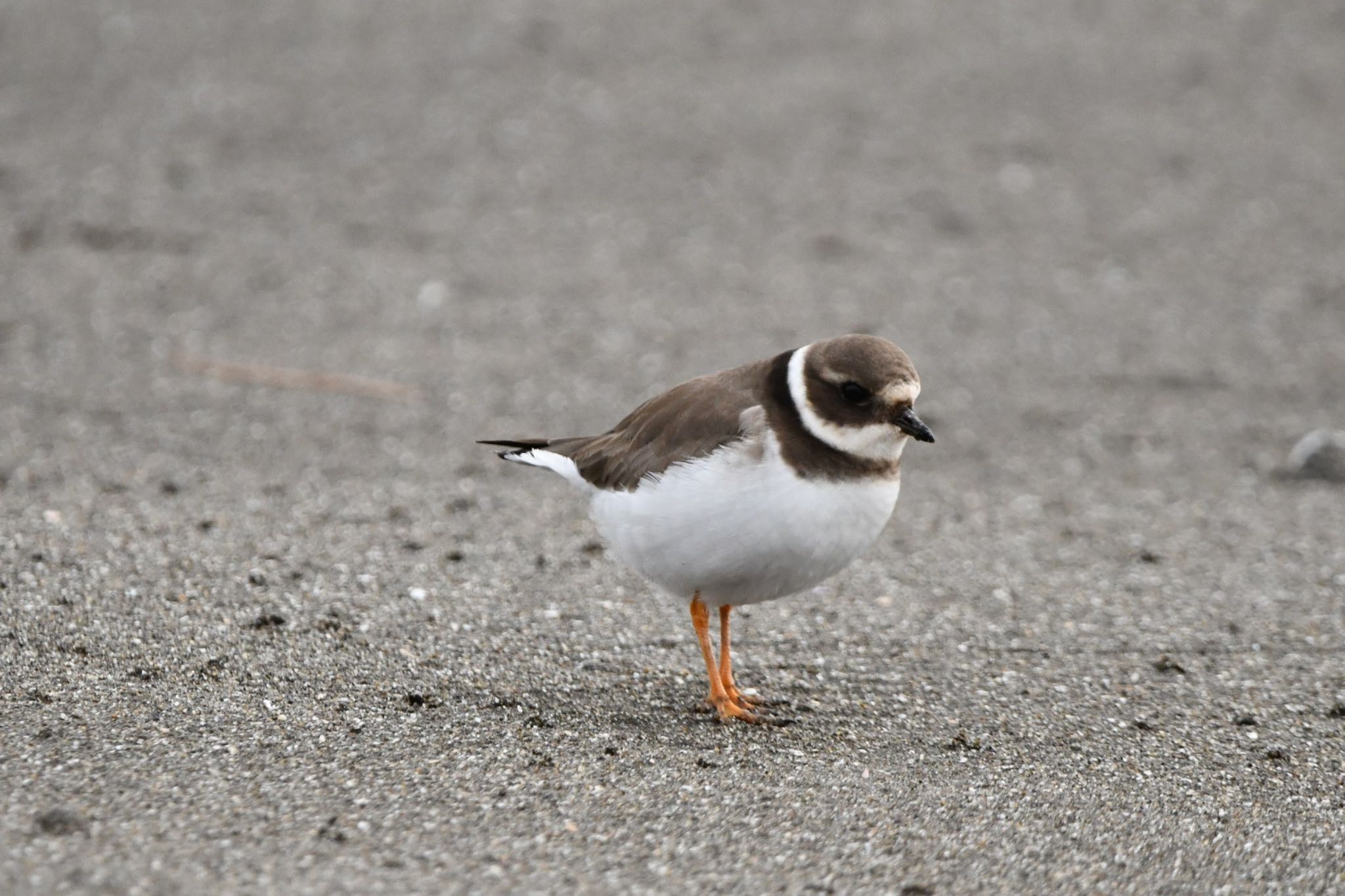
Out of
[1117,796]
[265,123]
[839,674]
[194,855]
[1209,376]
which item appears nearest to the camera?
[194,855]

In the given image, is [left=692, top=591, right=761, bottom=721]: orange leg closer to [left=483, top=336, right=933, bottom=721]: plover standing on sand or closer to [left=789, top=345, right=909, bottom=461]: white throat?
[left=483, top=336, right=933, bottom=721]: plover standing on sand

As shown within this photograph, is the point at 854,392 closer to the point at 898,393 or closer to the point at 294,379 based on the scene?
the point at 898,393

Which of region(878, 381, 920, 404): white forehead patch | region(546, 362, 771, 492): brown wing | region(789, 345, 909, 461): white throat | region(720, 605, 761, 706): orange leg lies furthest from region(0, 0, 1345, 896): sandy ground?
region(878, 381, 920, 404): white forehead patch

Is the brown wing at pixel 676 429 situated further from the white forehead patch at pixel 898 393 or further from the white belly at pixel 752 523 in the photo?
the white forehead patch at pixel 898 393

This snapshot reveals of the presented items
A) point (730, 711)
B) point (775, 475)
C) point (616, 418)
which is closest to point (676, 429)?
point (775, 475)

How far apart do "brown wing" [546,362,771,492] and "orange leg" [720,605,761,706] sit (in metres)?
0.61

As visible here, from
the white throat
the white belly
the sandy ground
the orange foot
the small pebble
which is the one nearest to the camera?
the sandy ground

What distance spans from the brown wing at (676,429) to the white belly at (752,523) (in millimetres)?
76

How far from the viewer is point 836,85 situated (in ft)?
36.9

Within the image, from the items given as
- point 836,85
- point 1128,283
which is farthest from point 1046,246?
point 836,85

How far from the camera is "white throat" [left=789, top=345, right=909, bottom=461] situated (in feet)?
13.3

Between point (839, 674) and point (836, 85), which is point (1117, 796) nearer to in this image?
point (839, 674)

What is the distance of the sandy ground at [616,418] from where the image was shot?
373 centimetres

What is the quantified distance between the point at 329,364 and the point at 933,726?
4584 millimetres
